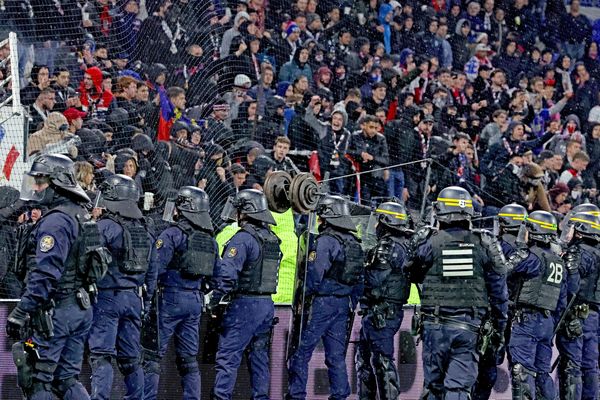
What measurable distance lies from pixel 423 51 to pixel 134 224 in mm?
10079

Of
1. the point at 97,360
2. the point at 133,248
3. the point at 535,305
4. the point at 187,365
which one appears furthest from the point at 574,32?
the point at 97,360

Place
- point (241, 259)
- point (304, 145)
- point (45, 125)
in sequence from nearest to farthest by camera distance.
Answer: point (241, 259) → point (45, 125) → point (304, 145)

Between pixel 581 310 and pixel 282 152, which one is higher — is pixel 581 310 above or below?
below

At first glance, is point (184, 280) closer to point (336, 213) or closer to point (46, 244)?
point (336, 213)

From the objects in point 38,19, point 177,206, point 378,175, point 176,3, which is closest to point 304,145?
point 378,175

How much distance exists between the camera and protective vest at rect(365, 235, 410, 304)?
11258 millimetres

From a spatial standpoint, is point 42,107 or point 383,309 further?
point 42,107

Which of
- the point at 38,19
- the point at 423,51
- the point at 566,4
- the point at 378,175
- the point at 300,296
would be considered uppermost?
the point at 566,4

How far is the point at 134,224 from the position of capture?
9922 millimetres

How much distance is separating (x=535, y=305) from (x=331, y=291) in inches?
76.0

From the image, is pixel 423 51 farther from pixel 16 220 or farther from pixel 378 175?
pixel 16 220

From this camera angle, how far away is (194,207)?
10.6 meters

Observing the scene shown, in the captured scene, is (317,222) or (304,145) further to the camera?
(304,145)

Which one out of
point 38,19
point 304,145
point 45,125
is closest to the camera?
point 45,125
